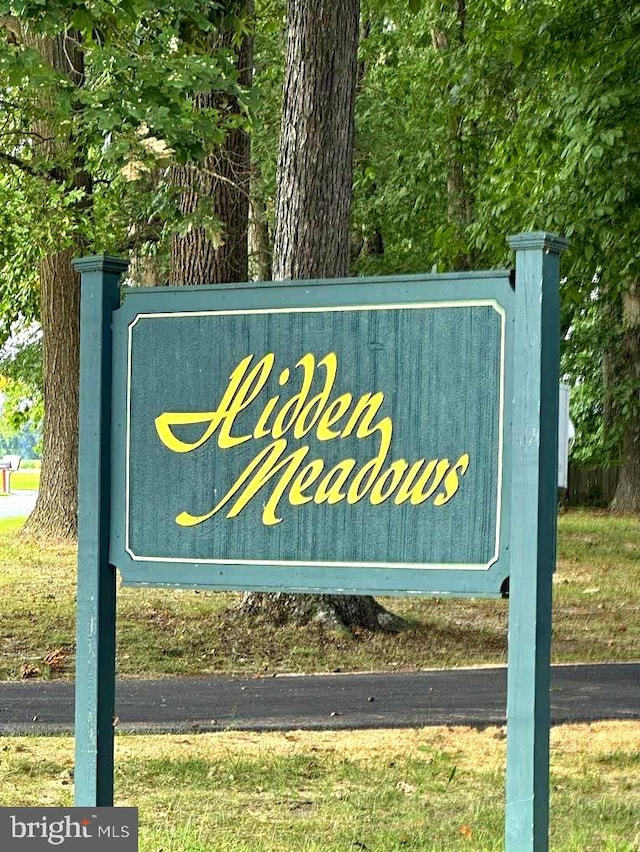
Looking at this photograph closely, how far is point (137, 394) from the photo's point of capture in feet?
17.6

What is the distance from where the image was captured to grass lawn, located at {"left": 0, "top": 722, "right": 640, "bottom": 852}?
6047mm

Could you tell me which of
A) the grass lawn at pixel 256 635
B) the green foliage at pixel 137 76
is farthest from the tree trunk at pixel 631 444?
→ the green foliage at pixel 137 76

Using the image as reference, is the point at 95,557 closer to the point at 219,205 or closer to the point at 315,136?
the point at 315,136

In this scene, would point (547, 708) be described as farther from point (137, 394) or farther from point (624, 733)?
point (624, 733)

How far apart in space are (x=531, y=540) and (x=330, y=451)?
0.84 metres

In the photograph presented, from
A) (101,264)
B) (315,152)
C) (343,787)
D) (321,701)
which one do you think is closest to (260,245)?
(315,152)

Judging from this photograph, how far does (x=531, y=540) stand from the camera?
4641 mm

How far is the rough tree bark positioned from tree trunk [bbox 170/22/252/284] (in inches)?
69.2

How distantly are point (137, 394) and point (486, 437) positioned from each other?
4.76 ft

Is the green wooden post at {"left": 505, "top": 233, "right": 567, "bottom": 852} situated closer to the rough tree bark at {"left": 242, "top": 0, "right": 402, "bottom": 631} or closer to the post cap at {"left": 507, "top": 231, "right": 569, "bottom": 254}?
the post cap at {"left": 507, "top": 231, "right": 569, "bottom": 254}

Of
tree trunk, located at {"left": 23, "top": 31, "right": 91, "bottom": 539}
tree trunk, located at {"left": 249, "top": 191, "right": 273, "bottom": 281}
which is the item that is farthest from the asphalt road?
tree trunk, located at {"left": 249, "top": 191, "right": 273, "bottom": 281}

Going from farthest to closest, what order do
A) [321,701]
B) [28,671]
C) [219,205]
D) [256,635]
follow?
[219,205]
[256,635]
[28,671]
[321,701]

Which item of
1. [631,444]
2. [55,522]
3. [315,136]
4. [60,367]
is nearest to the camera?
[315,136]

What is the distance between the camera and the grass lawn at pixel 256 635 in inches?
468
